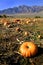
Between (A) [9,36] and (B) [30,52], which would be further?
(A) [9,36]

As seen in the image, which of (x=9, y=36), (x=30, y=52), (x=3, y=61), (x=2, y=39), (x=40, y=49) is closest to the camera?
(x=3, y=61)

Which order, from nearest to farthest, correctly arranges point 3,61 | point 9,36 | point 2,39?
point 3,61 < point 2,39 < point 9,36

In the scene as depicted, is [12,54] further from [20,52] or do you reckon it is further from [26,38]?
[26,38]

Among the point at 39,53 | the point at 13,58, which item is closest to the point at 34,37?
the point at 39,53

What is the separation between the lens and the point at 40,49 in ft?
33.1

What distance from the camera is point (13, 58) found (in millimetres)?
9070

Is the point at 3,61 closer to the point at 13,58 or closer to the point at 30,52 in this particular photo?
the point at 13,58

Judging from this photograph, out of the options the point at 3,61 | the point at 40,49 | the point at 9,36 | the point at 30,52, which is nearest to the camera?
the point at 3,61

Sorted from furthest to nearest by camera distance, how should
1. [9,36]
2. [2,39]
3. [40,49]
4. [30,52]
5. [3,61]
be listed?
[9,36] → [2,39] → [40,49] → [30,52] → [3,61]

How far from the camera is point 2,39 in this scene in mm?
11469

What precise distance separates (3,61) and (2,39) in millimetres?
2856

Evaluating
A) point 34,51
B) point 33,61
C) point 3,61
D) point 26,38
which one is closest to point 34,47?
point 34,51

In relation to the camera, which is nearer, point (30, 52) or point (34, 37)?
point (30, 52)

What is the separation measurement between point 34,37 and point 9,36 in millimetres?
1336
